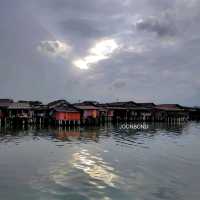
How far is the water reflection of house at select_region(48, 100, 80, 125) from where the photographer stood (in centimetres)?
4931

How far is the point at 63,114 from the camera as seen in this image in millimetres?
49500

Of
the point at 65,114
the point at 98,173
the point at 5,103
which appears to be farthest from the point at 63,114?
the point at 98,173

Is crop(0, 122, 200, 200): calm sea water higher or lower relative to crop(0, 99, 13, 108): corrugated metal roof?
lower

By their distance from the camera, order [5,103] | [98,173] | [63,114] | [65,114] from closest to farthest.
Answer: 1. [98,173]
2. [63,114]
3. [65,114]
4. [5,103]

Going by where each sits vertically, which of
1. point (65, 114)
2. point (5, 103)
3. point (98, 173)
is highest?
point (5, 103)

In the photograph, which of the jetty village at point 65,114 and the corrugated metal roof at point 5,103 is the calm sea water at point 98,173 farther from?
the corrugated metal roof at point 5,103

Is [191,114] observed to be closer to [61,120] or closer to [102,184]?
[61,120]

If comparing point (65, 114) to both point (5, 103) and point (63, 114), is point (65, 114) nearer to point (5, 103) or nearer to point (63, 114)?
point (63, 114)

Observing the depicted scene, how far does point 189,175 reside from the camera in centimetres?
1731

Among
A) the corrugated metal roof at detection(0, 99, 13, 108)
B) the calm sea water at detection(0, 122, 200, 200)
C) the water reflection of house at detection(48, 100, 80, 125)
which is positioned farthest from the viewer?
the water reflection of house at detection(48, 100, 80, 125)

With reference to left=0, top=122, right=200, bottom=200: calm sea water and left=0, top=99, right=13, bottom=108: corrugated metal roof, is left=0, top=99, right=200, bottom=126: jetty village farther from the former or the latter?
left=0, top=122, right=200, bottom=200: calm sea water

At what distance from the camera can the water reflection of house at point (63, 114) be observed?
4931cm

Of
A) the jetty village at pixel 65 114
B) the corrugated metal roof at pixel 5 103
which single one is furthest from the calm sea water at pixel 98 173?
the corrugated metal roof at pixel 5 103

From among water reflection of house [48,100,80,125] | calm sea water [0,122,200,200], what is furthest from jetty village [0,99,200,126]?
calm sea water [0,122,200,200]
